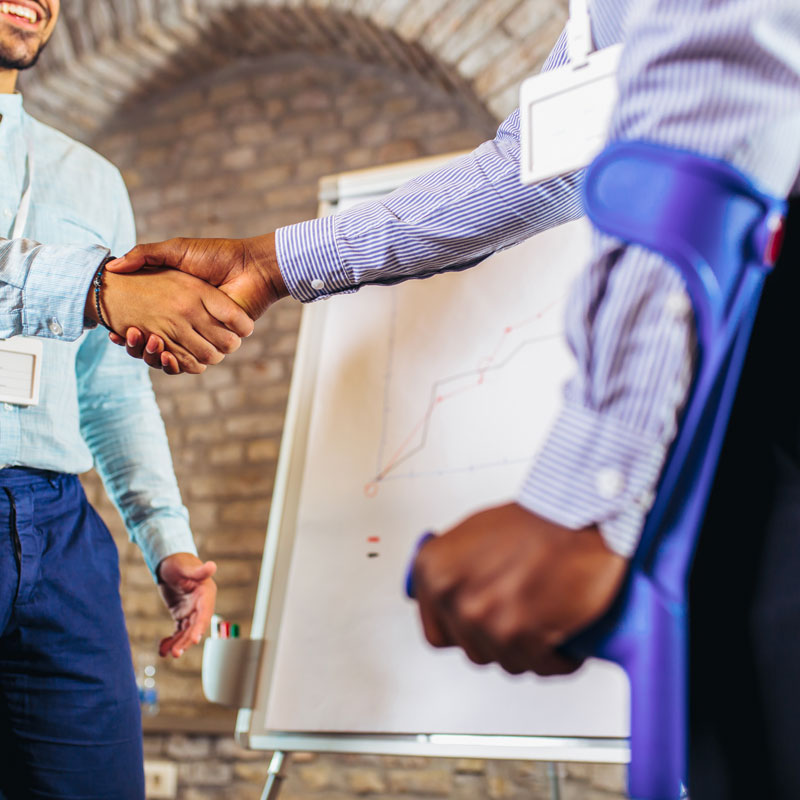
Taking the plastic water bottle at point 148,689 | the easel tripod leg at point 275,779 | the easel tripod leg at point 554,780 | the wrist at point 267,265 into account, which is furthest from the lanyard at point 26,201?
the plastic water bottle at point 148,689

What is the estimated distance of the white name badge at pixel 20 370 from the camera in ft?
3.90

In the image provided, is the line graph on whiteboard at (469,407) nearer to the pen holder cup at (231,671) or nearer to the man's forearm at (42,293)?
the pen holder cup at (231,671)

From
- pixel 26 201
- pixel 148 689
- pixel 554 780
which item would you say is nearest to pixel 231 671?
pixel 554 780

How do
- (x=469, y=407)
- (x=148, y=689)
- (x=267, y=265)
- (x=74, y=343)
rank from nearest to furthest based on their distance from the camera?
(x=267, y=265) → (x=74, y=343) → (x=469, y=407) → (x=148, y=689)

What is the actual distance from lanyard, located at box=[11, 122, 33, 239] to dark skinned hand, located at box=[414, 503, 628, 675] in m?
1.03

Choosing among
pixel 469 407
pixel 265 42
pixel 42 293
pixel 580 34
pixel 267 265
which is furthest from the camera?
pixel 265 42

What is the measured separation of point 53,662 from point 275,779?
501mm

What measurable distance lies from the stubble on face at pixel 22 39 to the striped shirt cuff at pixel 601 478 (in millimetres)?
1366

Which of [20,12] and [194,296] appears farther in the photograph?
[20,12]

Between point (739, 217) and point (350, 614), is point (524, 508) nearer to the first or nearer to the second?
point (739, 217)

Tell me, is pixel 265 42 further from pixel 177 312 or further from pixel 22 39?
pixel 177 312

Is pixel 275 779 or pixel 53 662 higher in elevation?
pixel 53 662

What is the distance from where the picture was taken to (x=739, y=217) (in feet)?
1.68

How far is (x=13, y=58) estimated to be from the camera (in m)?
1.45
